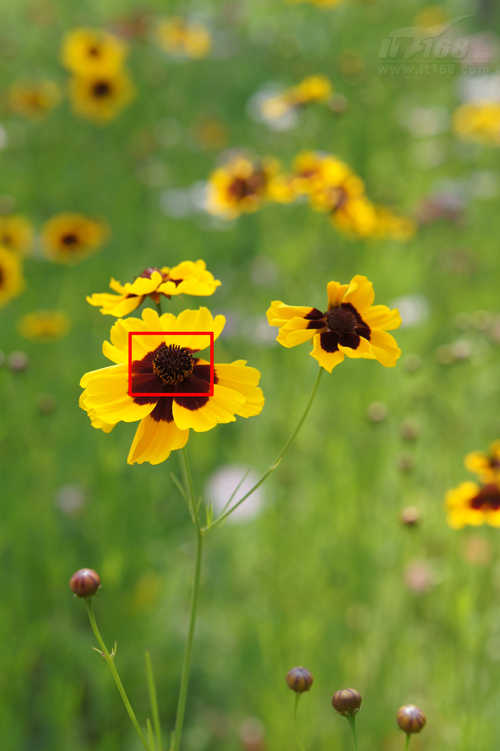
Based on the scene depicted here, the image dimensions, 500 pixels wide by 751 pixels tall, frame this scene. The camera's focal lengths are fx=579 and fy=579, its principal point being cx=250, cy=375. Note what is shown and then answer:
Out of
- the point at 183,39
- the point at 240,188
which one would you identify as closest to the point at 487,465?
the point at 240,188

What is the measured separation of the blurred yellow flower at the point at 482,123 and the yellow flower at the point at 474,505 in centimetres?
273

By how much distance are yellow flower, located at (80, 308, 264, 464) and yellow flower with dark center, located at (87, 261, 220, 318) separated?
0.03 meters

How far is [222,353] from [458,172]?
97.7 inches

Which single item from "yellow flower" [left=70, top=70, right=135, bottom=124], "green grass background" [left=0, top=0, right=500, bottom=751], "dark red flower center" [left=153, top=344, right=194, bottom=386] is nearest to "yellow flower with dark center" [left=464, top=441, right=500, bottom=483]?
"green grass background" [left=0, top=0, right=500, bottom=751]

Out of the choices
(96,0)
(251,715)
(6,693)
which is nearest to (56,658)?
(6,693)

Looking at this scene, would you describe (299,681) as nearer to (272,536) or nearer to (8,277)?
(272,536)

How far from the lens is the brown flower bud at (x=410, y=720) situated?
1.77ft

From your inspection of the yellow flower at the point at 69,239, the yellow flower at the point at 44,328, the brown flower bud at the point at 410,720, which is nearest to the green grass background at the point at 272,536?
the yellow flower at the point at 44,328

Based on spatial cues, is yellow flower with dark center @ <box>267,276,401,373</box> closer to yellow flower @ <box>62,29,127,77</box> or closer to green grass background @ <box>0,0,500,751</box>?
green grass background @ <box>0,0,500,751</box>

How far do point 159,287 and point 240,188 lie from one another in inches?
33.2

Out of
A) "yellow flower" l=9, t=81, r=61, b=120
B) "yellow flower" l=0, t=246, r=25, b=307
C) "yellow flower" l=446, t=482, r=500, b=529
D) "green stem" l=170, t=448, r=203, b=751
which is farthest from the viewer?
"yellow flower" l=9, t=81, r=61, b=120

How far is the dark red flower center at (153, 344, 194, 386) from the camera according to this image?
1.95 ft

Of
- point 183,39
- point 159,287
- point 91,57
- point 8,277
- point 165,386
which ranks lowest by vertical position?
point 165,386

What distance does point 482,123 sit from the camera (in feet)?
10.1
